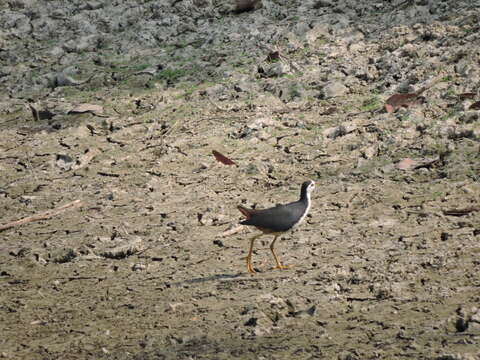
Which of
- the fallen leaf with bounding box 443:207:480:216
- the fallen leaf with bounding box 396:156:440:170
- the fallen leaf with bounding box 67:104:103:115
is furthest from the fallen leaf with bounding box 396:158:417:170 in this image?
the fallen leaf with bounding box 67:104:103:115

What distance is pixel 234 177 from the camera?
22.6ft

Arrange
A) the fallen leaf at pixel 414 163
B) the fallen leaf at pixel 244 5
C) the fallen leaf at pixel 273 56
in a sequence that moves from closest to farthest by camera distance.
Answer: the fallen leaf at pixel 414 163
the fallen leaf at pixel 273 56
the fallen leaf at pixel 244 5

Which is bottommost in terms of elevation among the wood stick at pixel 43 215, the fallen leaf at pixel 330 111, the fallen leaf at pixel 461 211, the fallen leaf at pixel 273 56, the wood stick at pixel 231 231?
the wood stick at pixel 43 215

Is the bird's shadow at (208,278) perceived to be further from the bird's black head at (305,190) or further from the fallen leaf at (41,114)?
the fallen leaf at (41,114)

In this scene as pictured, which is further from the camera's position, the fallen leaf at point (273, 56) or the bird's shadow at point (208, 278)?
the fallen leaf at point (273, 56)

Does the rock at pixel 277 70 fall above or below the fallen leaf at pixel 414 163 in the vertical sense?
below

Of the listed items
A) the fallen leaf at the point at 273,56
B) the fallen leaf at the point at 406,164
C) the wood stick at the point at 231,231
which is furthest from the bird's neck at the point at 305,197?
the fallen leaf at the point at 273,56

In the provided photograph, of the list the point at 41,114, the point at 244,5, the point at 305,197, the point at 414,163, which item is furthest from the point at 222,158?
the point at 244,5

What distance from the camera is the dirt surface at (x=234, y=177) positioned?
4.41 m

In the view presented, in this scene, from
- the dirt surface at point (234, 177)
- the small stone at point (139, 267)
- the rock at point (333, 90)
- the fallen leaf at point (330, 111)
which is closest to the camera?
the dirt surface at point (234, 177)

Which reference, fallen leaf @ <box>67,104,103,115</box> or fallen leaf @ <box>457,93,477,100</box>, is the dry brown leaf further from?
fallen leaf @ <box>67,104,103,115</box>

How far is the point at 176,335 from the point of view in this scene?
4.35m

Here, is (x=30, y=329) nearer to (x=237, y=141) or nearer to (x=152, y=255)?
(x=152, y=255)

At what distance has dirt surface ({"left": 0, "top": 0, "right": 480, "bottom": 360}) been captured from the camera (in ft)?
14.5
